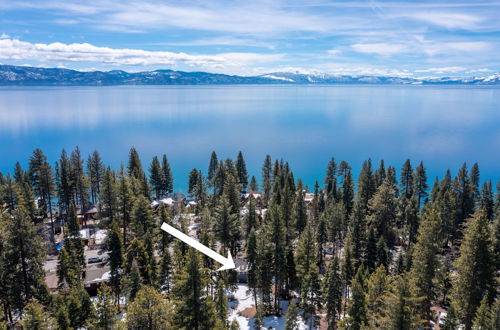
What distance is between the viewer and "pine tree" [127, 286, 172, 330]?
68.7 ft

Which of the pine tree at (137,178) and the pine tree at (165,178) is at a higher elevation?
the pine tree at (137,178)

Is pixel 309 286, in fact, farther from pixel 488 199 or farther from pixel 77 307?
pixel 488 199

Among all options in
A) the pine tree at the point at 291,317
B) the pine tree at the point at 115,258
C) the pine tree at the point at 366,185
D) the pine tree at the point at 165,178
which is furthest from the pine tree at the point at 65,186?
the pine tree at the point at 366,185

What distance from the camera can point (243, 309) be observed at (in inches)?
1339

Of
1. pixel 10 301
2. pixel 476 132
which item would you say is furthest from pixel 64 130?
pixel 476 132

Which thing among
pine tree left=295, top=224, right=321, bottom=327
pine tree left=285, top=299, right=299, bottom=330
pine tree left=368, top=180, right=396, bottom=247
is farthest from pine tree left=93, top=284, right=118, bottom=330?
pine tree left=368, top=180, right=396, bottom=247

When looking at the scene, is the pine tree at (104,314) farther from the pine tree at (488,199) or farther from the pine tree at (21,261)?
the pine tree at (488,199)

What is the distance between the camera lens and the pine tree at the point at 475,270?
2366 cm

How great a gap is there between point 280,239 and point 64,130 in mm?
162018

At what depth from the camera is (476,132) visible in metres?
161

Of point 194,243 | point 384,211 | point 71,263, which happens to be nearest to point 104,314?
point 71,263

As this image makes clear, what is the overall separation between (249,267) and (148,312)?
15.0 m

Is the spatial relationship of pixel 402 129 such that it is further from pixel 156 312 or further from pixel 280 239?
pixel 156 312

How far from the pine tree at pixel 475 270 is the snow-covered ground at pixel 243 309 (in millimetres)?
12580
